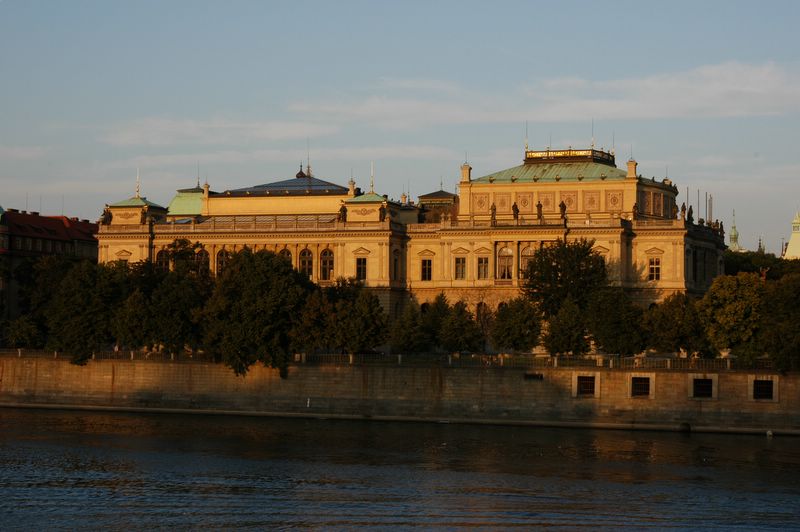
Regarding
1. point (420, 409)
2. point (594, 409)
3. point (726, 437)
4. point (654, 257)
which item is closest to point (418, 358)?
point (420, 409)

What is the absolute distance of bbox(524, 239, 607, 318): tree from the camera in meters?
112

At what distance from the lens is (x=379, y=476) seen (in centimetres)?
7494

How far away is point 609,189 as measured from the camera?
409 feet

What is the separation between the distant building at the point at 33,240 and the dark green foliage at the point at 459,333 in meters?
42.1

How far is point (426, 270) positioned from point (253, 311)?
28093mm

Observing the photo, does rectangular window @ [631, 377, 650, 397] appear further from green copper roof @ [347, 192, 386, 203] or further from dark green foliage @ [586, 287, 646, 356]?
green copper roof @ [347, 192, 386, 203]

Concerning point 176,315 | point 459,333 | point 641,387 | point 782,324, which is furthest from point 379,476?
point 176,315

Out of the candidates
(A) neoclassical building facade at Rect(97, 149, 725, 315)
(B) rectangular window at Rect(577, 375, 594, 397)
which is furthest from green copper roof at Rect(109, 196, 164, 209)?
(B) rectangular window at Rect(577, 375, 594, 397)

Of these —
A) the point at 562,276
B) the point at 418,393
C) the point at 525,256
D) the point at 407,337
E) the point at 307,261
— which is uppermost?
the point at 525,256

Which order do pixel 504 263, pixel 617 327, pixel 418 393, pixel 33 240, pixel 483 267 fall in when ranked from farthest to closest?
pixel 33 240
pixel 483 267
pixel 504 263
pixel 617 327
pixel 418 393

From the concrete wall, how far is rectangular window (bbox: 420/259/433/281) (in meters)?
28.0

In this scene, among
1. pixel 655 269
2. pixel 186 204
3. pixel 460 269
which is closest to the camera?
pixel 655 269

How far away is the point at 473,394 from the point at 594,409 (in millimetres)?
7515

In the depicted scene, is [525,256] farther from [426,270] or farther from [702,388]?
[702,388]
